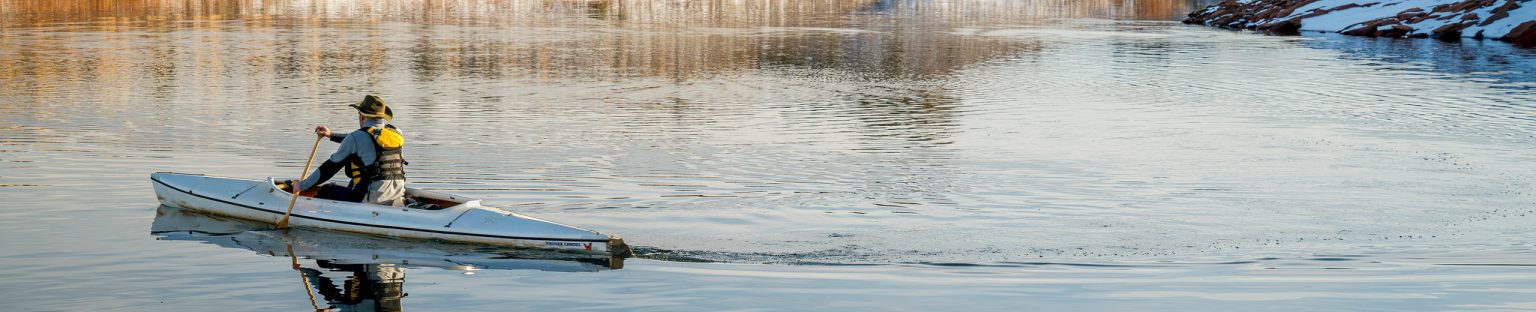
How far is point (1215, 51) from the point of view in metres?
65.0

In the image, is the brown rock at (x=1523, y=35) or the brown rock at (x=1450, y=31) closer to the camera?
the brown rock at (x=1523, y=35)

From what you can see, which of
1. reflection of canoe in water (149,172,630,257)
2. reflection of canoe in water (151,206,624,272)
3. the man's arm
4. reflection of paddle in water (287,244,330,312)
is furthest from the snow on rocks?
reflection of paddle in water (287,244,330,312)

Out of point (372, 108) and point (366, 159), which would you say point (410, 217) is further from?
point (372, 108)

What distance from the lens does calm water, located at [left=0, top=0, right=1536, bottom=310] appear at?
55.1 ft

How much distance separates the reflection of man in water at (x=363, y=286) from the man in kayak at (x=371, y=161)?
4.47ft

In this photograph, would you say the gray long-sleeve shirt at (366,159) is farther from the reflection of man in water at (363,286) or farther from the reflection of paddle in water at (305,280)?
the reflection of man in water at (363,286)

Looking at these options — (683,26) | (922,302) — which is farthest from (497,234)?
(683,26)

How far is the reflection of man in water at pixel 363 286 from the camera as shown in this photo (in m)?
15.9

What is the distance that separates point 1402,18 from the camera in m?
76.6

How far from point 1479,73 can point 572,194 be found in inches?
1435

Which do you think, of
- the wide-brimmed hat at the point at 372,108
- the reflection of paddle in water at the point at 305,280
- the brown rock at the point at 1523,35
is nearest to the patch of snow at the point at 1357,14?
the brown rock at the point at 1523,35

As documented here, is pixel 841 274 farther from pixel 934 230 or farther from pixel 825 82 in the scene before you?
pixel 825 82

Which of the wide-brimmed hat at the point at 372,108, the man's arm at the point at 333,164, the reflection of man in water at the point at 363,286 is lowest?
the reflection of man in water at the point at 363,286

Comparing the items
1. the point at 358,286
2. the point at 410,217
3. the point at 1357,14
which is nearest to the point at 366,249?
the point at 410,217
